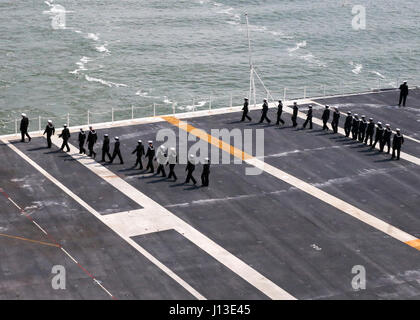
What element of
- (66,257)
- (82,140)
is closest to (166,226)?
(66,257)

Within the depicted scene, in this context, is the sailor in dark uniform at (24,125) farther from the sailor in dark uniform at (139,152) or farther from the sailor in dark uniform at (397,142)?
the sailor in dark uniform at (397,142)

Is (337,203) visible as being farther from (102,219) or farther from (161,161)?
(102,219)

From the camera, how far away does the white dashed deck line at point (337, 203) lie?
41.3 m

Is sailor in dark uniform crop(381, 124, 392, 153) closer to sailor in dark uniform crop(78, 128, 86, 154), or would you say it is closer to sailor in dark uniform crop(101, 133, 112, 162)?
sailor in dark uniform crop(101, 133, 112, 162)

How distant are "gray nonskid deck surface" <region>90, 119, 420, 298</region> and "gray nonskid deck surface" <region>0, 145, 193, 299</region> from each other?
15.5 ft

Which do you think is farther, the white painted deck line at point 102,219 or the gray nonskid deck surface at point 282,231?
the gray nonskid deck surface at point 282,231

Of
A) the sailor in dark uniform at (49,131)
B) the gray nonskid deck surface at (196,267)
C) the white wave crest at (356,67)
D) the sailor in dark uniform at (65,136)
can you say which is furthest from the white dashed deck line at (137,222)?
the white wave crest at (356,67)

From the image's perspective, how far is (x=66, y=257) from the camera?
37.4m

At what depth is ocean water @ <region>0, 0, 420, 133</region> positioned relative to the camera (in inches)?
3514

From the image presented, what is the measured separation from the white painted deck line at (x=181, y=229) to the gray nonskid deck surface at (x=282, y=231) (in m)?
0.43

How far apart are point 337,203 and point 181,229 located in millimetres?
9839

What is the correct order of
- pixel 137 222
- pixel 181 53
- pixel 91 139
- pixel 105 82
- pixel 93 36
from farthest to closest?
pixel 93 36, pixel 181 53, pixel 105 82, pixel 91 139, pixel 137 222

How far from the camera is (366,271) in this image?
37.1 meters
